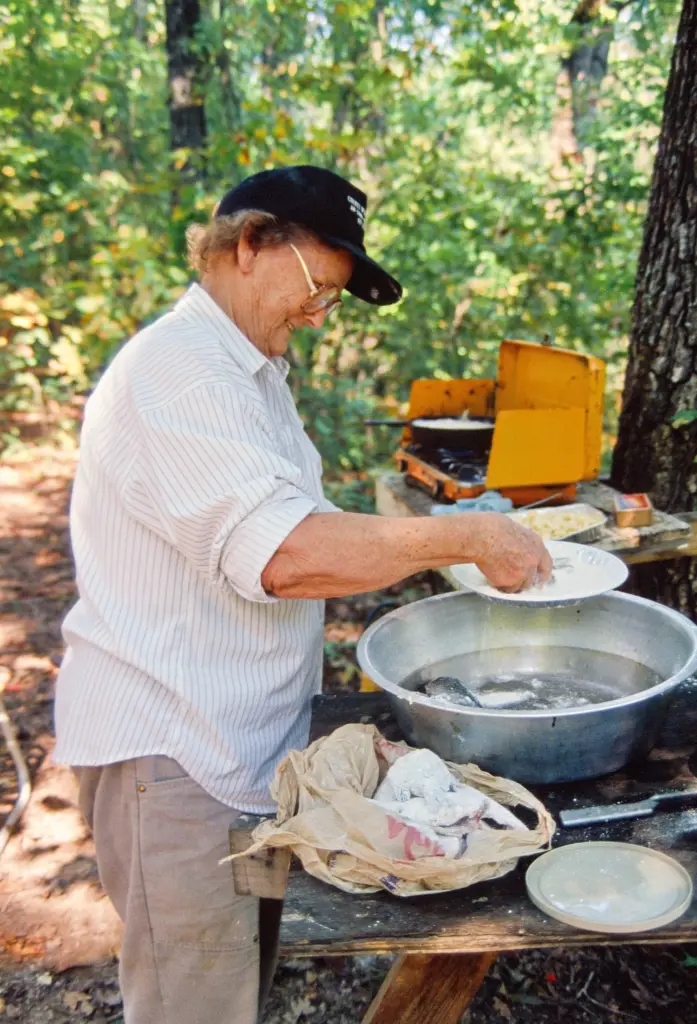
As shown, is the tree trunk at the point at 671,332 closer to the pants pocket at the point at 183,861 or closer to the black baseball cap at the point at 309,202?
the black baseball cap at the point at 309,202

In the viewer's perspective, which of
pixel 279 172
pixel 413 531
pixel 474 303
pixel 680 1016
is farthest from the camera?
pixel 474 303

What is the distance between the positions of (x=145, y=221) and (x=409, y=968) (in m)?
7.16

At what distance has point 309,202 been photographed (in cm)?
181

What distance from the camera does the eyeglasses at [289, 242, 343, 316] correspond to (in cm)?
186

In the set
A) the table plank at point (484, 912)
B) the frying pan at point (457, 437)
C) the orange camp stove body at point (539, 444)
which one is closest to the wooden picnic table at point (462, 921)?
the table plank at point (484, 912)

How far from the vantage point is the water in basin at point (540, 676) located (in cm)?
189

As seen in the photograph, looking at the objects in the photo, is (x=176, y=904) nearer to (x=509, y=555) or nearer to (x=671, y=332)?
(x=509, y=555)

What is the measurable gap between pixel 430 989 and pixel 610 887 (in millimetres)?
388

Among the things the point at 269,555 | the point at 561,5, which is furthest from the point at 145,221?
the point at 269,555

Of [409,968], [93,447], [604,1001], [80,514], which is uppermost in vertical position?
[93,447]

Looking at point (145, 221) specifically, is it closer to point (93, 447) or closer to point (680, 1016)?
point (93, 447)

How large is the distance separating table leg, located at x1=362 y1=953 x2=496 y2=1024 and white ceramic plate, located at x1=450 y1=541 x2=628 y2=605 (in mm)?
717

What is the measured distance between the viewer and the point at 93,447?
5.72ft

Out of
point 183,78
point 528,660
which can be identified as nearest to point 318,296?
point 528,660
